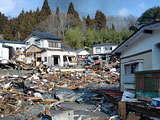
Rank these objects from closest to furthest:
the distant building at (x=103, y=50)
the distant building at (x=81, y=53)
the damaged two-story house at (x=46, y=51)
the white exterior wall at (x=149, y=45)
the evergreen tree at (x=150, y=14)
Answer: the white exterior wall at (x=149, y=45) < the damaged two-story house at (x=46, y=51) < the distant building at (x=103, y=50) < the distant building at (x=81, y=53) < the evergreen tree at (x=150, y=14)

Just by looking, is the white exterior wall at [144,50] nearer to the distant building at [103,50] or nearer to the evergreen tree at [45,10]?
the distant building at [103,50]

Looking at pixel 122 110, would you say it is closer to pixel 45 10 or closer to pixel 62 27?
pixel 62 27

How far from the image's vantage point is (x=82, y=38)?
171ft

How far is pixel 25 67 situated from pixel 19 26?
30.1 m

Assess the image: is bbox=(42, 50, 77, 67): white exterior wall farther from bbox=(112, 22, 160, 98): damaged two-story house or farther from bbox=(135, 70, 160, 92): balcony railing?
bbox=(135, 70, 160, 92): balcony railing

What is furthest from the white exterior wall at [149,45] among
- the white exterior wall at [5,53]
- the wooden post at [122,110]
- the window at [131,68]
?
the white exterior wall at [5,53]

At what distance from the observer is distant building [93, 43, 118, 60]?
41.8 meters

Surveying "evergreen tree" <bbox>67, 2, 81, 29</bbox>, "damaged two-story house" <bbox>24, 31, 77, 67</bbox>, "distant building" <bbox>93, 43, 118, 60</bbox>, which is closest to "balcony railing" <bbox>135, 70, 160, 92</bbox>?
"damaged two-story house" <bbox>24, 31, 77, 67</bbox>

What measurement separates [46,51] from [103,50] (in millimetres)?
18996

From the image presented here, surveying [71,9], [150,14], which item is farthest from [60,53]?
[150,14]

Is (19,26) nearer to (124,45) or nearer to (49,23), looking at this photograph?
(49,23)

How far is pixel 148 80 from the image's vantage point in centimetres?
629

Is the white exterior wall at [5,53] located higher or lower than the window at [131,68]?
higher

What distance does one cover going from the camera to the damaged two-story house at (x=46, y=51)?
97.3ft
